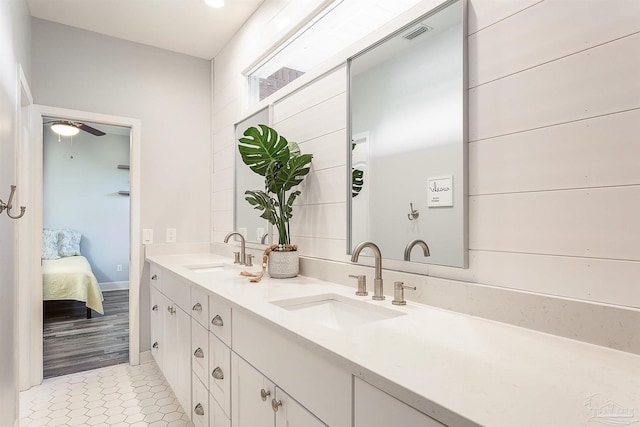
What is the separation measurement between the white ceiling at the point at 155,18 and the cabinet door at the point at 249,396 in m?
2.30

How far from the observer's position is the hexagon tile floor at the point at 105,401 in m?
2.11

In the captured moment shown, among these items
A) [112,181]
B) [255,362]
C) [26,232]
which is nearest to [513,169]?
[255,362]

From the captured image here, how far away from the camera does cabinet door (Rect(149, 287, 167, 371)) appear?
2504 mm

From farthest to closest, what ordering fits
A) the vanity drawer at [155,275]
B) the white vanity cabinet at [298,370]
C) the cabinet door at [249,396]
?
the vanity drawer at [155,275], the cabinet door at [249,396], the white vanity cabinet at [298,370]

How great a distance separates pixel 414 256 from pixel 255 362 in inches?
26.5

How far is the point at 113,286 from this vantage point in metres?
5.80

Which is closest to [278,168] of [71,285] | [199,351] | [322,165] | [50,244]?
[322,165]

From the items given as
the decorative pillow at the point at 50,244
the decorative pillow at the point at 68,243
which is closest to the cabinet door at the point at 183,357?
the decorative pillow at the point at 50,244

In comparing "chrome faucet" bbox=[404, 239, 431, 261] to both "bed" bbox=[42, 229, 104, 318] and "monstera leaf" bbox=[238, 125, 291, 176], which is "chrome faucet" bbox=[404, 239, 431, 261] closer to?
"monstera leaf" bbox=[238, 125, 291, 176]

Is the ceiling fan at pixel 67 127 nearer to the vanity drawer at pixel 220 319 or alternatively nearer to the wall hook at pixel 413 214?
the vanity drawer at pixel 220 319

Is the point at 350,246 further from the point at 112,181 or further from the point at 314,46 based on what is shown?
the point at 112,181

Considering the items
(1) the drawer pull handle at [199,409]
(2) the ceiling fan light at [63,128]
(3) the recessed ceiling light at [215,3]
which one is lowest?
(1) the drawer pull handle at [199,409]

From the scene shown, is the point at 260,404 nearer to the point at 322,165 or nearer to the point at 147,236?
the point at 322,165

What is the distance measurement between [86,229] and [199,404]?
4955 mm
